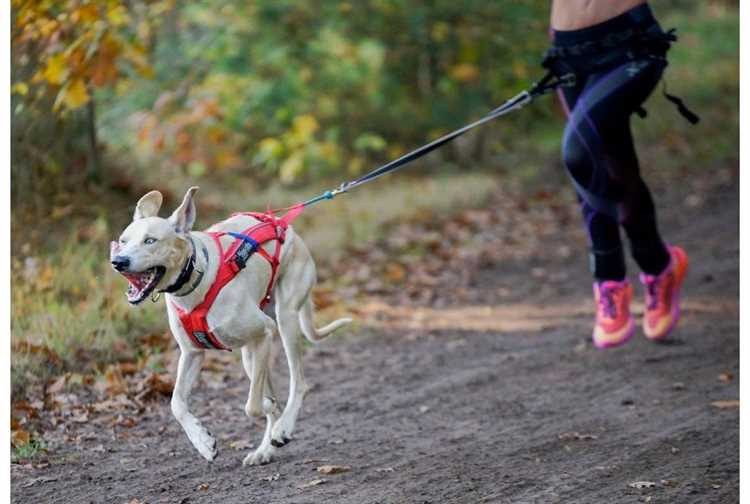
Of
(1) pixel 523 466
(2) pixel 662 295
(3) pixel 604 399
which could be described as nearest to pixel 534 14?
(2) pixel 662 295

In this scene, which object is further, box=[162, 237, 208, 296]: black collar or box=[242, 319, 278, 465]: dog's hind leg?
box=[242, 319, 278, 465]: dog's hind leg

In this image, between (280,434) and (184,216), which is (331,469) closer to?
(280,434)

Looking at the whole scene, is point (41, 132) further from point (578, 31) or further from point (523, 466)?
point (523, 466)

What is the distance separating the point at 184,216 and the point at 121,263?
0.35 meters

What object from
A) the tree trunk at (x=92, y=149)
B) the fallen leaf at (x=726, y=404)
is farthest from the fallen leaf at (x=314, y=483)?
the tree trunk at (x=92, y=149)

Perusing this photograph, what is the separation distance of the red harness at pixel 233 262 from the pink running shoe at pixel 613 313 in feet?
7.93

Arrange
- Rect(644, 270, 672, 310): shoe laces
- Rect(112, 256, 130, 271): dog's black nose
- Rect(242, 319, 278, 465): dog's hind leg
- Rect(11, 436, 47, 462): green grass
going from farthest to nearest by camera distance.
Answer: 1. Rect(644, 270, 672, 310): shoe laces
2. Rect(11, 436, 47, 462): green grass
3. Rect(242, 319, 278, 465): dog's hind leg
4. Rect(112, 256, 130, 271): dog's black nose

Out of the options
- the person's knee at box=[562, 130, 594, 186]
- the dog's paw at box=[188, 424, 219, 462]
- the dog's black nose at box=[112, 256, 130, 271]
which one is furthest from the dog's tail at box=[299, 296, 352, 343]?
the person's knee at box=[562, 130, 594, 186]

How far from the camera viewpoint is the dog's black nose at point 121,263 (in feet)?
12.4

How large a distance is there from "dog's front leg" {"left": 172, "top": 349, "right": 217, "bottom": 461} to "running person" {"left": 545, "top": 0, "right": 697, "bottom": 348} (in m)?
2.64

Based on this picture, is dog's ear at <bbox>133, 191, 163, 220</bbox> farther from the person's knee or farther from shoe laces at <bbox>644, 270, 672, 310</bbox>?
shoe laces at <bbox>644, 270, 672, 310</bbox>

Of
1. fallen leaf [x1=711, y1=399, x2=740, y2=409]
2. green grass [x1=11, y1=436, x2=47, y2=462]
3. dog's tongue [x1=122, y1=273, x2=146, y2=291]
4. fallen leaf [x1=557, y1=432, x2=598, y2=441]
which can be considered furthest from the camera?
fallen leaf [x1=711, y1=399, x2=740, y2=409]

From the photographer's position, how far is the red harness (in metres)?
4.14
